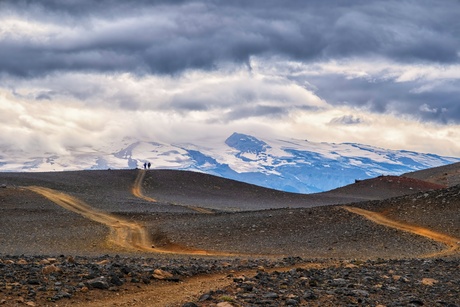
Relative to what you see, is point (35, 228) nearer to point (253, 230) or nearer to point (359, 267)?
point (253, 230)

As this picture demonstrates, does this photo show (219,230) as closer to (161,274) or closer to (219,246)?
(219,246)

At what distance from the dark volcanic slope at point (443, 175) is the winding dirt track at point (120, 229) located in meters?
56.3

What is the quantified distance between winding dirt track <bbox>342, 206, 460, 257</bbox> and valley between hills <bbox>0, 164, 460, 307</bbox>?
0.09 m

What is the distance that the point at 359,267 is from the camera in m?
20.8

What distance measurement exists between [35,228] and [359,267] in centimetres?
2668

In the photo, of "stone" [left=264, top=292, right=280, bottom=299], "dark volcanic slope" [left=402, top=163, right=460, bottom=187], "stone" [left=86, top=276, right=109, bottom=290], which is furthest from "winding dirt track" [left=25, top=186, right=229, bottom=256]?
"dark volcanic slope" [left=402, top=163, right=460, bottom=187]

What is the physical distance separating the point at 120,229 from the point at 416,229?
743 inches

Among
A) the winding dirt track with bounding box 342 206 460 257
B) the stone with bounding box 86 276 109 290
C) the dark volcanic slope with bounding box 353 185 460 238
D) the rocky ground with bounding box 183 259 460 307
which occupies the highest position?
the dark volcanic slope with bounding box 353 185 460 238

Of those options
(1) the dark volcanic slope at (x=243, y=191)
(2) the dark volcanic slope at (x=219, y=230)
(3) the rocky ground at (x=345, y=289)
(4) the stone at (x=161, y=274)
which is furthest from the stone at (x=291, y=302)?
(1) the dark volcanic slope at (x=243, y=191)

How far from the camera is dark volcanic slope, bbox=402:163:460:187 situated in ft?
311

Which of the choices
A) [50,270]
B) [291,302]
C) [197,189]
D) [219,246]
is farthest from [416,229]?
[197,189]

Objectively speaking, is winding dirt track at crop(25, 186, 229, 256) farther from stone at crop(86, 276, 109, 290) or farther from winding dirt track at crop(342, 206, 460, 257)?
stone at crop(86, 276, 109, 290)

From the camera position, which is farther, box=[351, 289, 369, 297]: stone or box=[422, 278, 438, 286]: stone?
box=[422, 278, 438, 286]: stone

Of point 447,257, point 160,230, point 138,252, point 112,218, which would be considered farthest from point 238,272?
point 112,218
